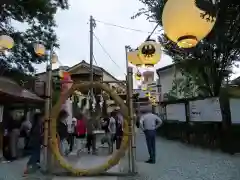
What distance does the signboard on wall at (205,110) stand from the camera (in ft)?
42.4

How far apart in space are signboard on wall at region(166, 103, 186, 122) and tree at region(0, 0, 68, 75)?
25.6ft

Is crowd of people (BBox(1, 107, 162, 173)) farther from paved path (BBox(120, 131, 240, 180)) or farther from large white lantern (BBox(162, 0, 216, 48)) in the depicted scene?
large white lantern (BBox(162, 0, 216, 48))

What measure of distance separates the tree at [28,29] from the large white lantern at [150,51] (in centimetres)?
935

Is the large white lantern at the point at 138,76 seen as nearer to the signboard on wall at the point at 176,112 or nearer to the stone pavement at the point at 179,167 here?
the signboard on wall at the point at 176,112

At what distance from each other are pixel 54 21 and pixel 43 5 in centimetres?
198

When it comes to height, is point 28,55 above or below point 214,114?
above

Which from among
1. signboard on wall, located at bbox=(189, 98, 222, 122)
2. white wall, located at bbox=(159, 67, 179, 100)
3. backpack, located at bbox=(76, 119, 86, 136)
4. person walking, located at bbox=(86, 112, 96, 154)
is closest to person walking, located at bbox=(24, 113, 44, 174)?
person walking, located at bbox=(86, 112, 96, 154)

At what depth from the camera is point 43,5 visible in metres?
15.7

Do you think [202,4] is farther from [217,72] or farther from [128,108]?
[217,72]

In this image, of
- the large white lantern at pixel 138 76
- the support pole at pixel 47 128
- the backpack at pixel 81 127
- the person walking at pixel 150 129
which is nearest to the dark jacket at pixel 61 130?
the support pole at pixel 47 128

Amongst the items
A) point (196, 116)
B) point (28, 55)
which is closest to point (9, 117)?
point (28, 55)

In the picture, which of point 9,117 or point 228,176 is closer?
point 228,176

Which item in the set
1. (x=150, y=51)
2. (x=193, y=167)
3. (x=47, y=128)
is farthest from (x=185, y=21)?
(x=193, y=167)

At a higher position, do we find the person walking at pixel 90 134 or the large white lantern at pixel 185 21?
the large white lantern at pixel 185 21
